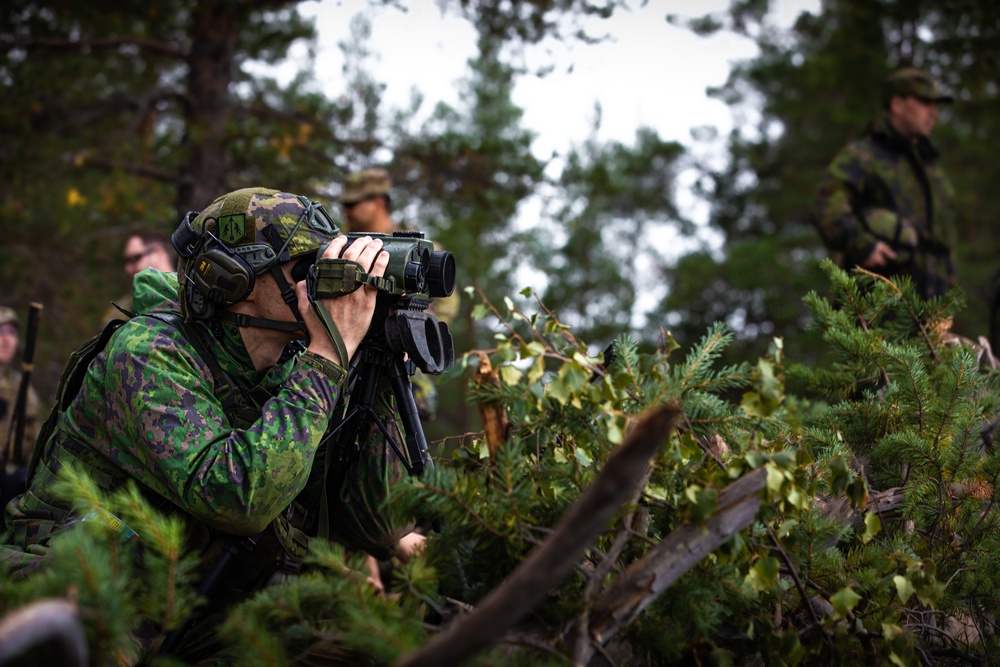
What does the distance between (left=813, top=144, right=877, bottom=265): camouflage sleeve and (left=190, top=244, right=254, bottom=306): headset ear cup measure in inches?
163

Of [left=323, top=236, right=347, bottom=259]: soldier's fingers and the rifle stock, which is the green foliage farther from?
the rifle stock

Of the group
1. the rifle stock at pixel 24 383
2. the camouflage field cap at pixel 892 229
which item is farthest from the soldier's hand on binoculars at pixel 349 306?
the camouflage field cap at pixel 892 229

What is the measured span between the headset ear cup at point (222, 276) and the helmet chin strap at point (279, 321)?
0.06m

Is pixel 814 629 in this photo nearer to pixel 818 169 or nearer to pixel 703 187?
pixel 818 169

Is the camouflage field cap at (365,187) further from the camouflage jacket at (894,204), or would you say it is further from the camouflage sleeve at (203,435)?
the camouflage sleeve at (203,435)

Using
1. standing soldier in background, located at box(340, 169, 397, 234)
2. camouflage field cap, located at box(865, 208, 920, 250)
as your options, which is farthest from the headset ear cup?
camouflage field cap, located at box(865, 208, 920, 250)

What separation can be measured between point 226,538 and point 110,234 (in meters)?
10.3

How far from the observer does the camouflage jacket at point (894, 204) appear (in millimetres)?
5590

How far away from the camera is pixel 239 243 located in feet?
8.20

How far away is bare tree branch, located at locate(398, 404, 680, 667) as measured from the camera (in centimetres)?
120

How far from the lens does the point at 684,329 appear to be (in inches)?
481

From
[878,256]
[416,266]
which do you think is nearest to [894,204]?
[878,256]

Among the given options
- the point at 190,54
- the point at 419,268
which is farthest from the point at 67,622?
the point at 190,54

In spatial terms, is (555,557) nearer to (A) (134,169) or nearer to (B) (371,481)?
(B) (371,481)
